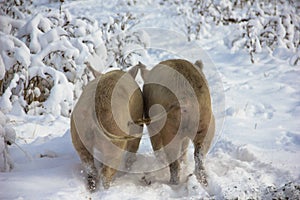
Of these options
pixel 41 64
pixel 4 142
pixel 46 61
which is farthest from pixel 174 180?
pixel 46 61

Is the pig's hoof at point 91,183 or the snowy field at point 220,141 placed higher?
the pig's hoof at point 91,183

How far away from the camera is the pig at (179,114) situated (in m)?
2.89

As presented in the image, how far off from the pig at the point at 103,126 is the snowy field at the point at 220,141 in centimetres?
15

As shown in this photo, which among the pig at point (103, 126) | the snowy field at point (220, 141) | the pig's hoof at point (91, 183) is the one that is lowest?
the snowy field at point (220, 141)

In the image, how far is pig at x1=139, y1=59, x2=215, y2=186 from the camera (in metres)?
2.89

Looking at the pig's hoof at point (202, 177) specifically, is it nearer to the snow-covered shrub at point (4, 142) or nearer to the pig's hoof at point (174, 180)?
the pig's hoof at point (174, 180)

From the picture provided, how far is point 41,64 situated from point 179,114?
99.8 inches

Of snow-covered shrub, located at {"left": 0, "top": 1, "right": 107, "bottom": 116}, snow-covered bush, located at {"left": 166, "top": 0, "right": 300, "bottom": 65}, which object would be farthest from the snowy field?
snow-covered bush, located at {"left": 166, "top": 0, "right": 300, "bottom": 65}

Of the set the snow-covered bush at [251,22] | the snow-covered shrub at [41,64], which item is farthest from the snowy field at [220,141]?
the snow-covered bush at [251,22]

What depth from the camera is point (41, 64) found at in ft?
15.7

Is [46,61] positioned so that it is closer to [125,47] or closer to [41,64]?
[41,64]

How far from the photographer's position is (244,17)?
29.5ft

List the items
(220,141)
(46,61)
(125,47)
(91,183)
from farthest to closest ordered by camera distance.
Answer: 1. (125,47)
2. (46,61)
3. (220,141)
4. (91,183)

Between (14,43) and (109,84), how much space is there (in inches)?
85.5
